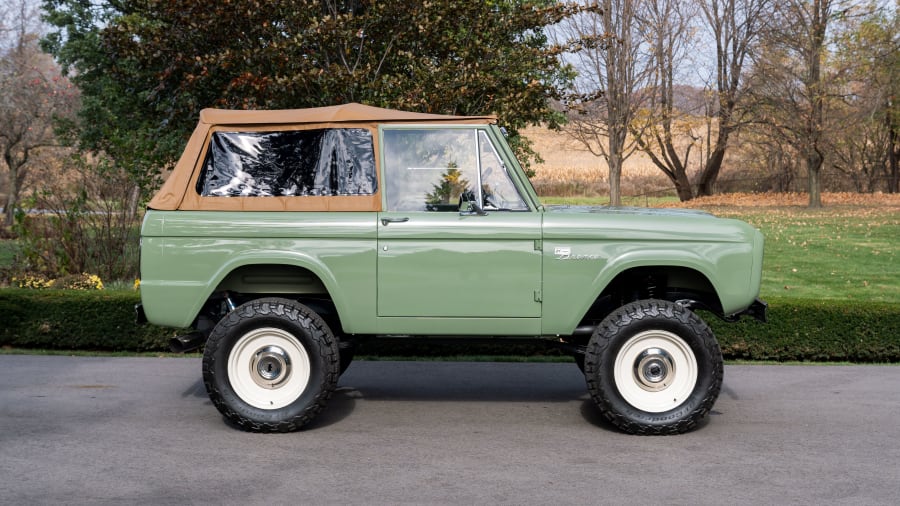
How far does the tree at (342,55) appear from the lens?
1247 cm

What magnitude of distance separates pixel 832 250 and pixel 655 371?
16161mm

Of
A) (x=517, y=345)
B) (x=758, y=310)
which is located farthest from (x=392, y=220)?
(x=517, y=345)

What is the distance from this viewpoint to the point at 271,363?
658cm

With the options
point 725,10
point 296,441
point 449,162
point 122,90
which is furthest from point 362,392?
point 725,10

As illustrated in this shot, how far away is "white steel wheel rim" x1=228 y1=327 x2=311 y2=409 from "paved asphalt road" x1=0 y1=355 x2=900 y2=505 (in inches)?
11.3

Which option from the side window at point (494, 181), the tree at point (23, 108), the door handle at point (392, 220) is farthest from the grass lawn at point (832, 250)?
the tree at point (23, 108)

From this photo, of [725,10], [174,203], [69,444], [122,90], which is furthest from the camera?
[725,10]

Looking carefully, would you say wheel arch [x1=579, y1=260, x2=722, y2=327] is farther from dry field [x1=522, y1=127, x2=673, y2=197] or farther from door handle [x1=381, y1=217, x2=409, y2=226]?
dry field [x1=522, y1=127, x2=673, y2=197]

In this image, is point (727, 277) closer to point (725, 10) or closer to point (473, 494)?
point (473, 494)

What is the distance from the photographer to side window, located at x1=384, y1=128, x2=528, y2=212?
21.6ft

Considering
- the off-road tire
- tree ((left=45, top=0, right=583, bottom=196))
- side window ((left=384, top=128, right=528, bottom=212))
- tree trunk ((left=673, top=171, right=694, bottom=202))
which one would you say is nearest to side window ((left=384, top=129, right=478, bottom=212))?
side window ((left=384, top=128, right=528, bottom=212))

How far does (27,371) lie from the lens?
28.1 feet

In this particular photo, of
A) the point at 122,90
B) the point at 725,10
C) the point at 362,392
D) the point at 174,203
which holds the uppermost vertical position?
the point at 725,10

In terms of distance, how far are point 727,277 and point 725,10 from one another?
139 ft
